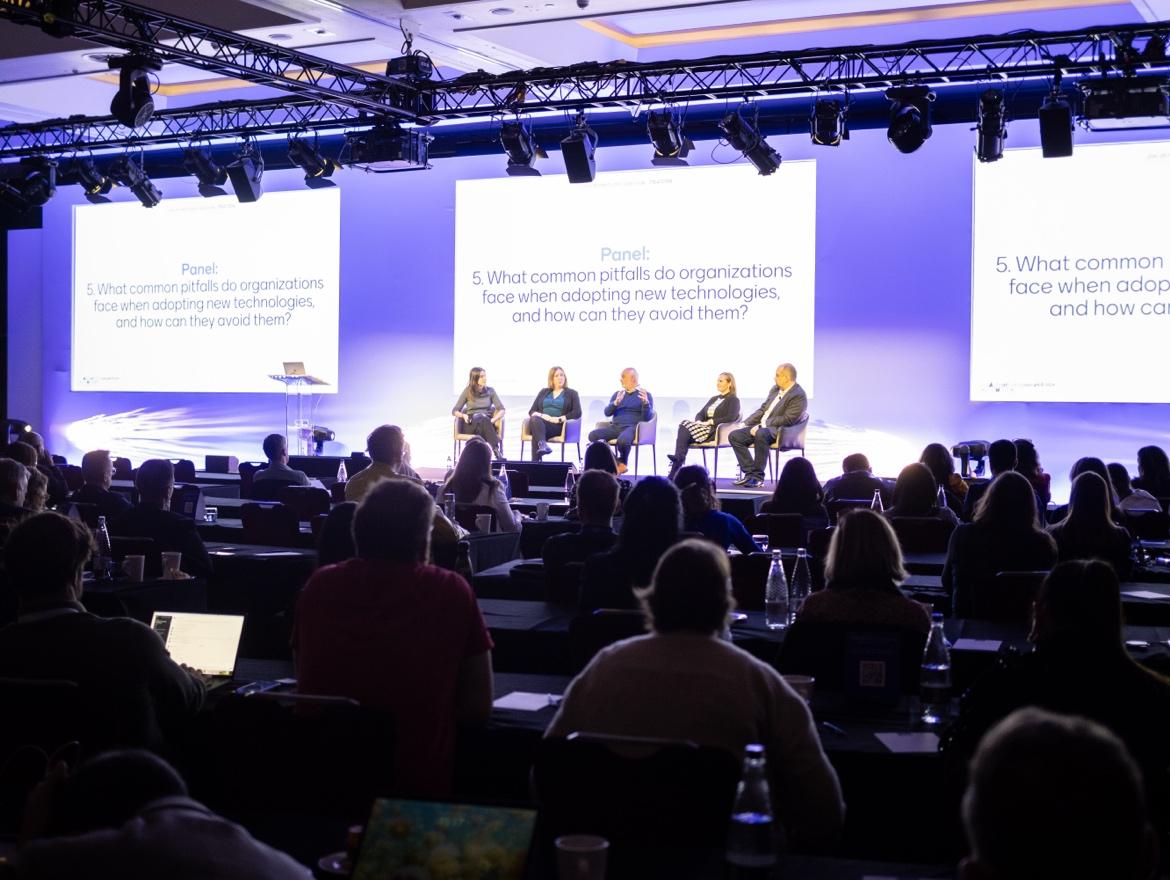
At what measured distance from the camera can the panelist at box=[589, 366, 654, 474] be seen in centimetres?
1247

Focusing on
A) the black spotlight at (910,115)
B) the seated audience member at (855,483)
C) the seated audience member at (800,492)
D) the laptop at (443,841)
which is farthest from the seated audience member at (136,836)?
the black spotlight at (910,115)

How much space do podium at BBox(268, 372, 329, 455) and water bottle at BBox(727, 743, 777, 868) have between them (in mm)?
12624

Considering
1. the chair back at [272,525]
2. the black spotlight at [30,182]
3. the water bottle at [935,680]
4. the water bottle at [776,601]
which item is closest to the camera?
the water bottle at [935,680]

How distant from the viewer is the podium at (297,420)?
48.5 feet

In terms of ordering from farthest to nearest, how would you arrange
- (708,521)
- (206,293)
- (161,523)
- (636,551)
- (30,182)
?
1. (206,293)
2. (30,182)
3. (161,523)
4. (708,521)
5. (636,551)

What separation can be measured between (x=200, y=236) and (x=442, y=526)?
11.0 meters

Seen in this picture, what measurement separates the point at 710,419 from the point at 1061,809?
11182 mm

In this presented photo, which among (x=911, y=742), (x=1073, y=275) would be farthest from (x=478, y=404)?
(x=911, y=742)

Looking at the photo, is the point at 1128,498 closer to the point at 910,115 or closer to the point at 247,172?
the point at 910,115

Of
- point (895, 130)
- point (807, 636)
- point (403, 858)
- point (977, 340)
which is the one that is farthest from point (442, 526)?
point (977, 340)

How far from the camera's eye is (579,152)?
11484mm

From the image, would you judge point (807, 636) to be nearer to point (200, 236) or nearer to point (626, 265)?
point (626, 265)

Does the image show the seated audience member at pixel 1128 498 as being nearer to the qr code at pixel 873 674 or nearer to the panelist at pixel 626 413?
the qr code at pixel 873 674

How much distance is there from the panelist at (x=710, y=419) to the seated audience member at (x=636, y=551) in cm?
785
